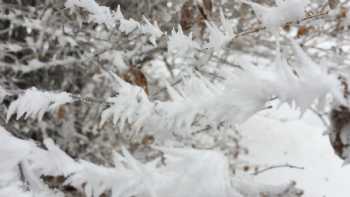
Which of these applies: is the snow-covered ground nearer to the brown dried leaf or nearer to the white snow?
the brown dried leaf

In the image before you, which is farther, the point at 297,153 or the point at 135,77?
the point at 297,153

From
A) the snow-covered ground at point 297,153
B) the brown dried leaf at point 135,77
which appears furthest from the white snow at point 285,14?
the snow-covered ground at point 297,153

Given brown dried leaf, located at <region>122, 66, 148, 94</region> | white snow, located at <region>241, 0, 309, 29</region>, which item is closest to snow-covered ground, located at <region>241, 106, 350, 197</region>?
brown dried leaf, located at <region>122, 66, 148, 94</region>

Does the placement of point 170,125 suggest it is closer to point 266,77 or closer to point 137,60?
point 266,77

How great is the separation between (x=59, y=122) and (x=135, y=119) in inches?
71.9

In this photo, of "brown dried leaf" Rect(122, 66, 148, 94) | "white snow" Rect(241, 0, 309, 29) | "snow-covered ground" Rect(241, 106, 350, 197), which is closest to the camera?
"white snow" Rect(241, 0, 309, 29)

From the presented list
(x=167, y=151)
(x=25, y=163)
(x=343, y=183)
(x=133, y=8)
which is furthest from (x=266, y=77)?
(x=343, y=183)

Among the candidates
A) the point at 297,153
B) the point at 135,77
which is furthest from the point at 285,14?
the point at 297,153

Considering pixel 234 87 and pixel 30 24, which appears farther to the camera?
pixel 30 24

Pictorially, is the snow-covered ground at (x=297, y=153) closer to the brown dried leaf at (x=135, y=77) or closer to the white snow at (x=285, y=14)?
the brown dried leaf at (x=135, y=77)

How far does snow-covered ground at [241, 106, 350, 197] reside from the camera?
4004 mm

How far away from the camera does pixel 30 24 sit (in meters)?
2.05

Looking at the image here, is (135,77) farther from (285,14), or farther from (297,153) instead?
(297,153)

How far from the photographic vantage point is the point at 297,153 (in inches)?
190
